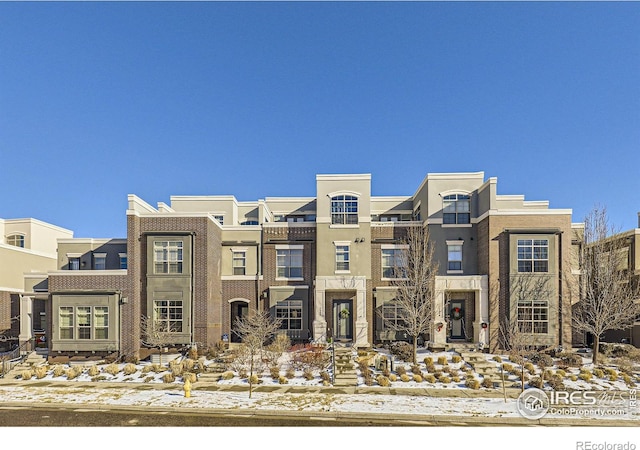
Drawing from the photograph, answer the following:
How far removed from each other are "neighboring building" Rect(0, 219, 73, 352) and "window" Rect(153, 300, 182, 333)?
8309 millimetres

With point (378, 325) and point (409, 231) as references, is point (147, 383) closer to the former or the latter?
point (378, 325)

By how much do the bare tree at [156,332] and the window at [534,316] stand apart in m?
21.3

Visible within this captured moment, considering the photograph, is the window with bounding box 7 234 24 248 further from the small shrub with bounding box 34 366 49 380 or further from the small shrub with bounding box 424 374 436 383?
the small shrub with bounding box 424 374 436 383

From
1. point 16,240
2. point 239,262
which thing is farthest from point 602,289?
point 16,240

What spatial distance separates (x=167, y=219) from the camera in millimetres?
24797

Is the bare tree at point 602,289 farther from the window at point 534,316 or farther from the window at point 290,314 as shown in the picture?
the window at point 290,314

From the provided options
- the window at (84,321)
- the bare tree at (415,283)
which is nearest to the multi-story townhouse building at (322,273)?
the window at (84,321)

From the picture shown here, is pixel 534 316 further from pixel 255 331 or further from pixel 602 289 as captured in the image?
pixel 255 331

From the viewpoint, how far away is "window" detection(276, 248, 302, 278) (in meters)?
28.3

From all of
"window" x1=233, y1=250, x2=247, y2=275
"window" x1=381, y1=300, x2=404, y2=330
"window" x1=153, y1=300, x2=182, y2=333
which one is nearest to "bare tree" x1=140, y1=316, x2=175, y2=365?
"window" x1=153, y1=300, x2=182, y2=333

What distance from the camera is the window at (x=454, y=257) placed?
26922mm

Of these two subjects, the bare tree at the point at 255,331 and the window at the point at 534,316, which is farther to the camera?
the window at the point at 534,316

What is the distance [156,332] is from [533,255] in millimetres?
23169

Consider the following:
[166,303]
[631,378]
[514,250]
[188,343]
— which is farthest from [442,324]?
[166,303]
